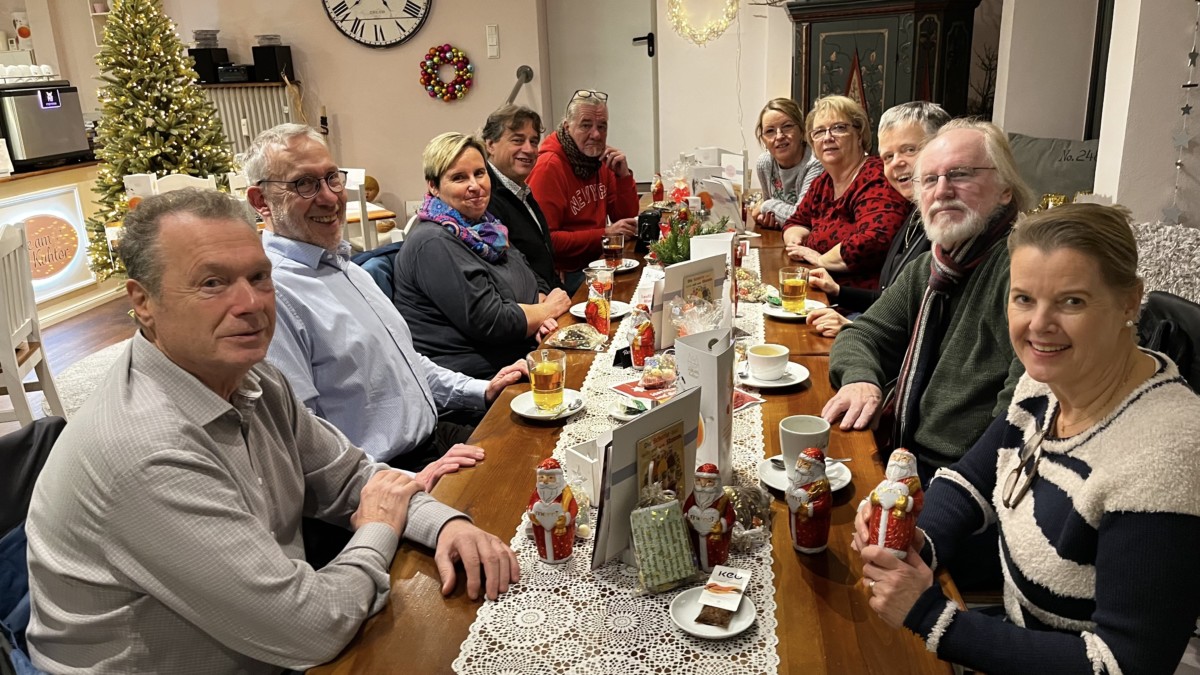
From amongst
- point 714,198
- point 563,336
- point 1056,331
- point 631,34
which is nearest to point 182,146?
point 631,34

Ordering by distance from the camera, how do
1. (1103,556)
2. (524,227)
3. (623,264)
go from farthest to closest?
1. (524,227)
2. (623,264)
3. (1103,556)

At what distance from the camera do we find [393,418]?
2129 mm

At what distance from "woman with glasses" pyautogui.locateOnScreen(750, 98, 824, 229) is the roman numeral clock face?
356 centimetres

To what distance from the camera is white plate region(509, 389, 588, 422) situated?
70.9 inches

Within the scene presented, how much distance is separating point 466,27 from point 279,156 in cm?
522

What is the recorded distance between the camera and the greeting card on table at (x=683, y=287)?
2066 millimetres

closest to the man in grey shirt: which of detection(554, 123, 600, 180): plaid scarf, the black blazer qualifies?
the black blazer

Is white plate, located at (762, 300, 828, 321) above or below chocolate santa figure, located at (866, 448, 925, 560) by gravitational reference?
below

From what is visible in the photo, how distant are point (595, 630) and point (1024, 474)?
0.69 meters

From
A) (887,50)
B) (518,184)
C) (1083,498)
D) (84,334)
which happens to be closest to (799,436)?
(1083,498)

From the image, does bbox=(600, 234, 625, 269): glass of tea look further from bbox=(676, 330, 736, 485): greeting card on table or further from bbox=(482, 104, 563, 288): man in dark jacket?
bbox=(676, 330, 736, 485): greeting card on table

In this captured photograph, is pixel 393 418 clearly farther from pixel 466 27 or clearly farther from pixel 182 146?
pixel 466 27

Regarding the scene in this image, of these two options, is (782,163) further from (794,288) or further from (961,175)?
(961,175)

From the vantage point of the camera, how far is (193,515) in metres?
1.12
